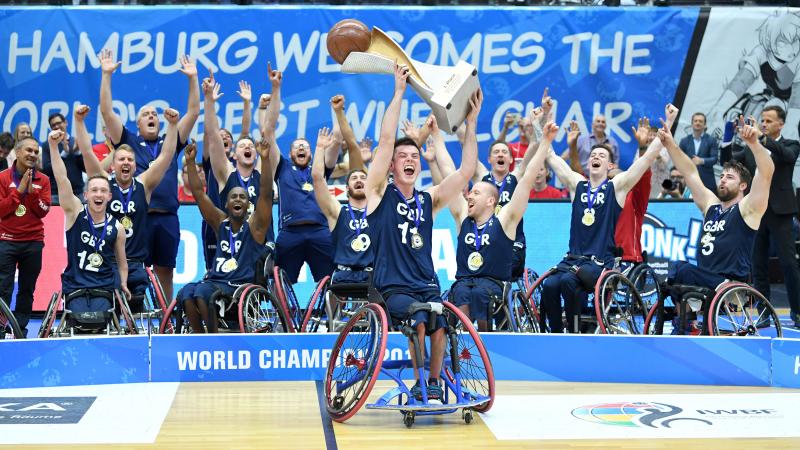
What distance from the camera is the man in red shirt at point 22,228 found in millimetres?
9852

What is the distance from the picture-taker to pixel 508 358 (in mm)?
8633

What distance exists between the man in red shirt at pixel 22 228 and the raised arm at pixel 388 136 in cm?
389

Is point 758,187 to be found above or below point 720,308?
above

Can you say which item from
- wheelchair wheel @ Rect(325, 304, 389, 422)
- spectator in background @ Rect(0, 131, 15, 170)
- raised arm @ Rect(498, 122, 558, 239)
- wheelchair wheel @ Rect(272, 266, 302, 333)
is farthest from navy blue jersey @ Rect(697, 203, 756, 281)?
spectator in background @ Rect(0, 131, 15, 170)

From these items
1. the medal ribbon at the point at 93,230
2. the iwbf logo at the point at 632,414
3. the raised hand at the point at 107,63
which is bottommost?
the iwbf logo at the point at 632,414

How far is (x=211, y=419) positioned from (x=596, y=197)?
4201 mm

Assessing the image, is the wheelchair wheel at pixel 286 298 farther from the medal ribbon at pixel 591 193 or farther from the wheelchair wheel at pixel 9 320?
the medal ribbon at pixel 591 193

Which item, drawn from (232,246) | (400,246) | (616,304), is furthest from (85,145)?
(616,304)

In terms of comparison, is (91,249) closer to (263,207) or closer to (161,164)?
(161,164)

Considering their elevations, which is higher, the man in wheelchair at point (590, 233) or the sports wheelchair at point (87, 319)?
the man in wheelchair at point (590, 233)

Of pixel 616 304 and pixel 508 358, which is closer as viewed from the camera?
pixel 508 358

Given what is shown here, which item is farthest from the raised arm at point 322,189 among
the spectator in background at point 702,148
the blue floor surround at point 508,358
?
the spectator in background at point 702,148

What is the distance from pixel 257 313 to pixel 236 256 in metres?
0.51

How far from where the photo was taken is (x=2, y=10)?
1408cm
